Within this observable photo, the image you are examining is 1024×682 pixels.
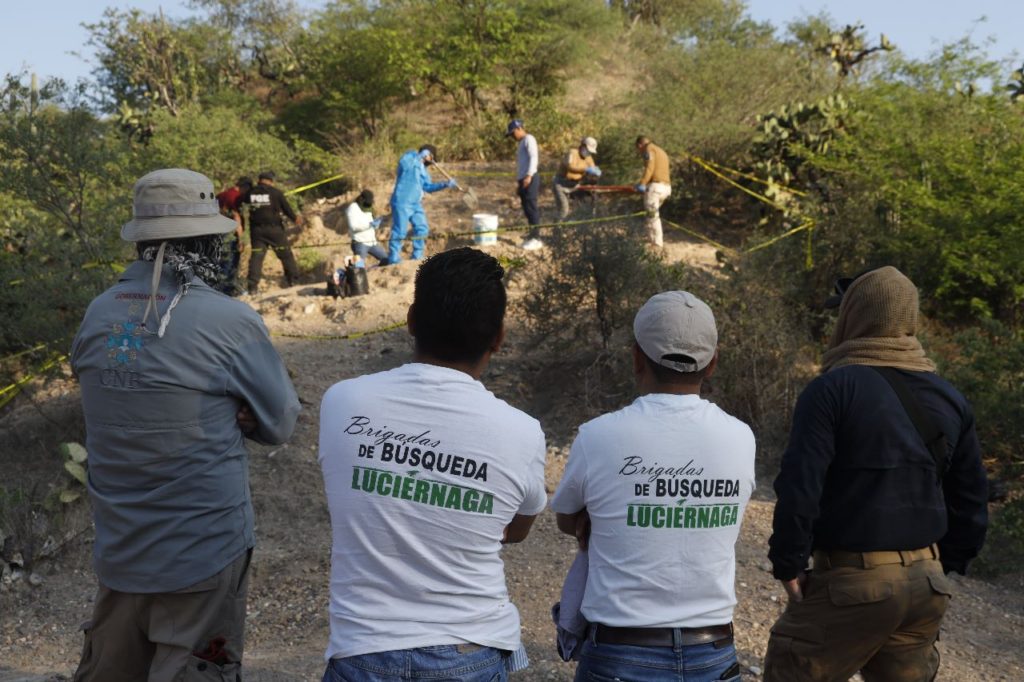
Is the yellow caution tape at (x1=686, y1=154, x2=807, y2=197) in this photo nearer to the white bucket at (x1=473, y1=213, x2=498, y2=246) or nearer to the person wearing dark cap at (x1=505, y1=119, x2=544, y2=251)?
the person wearing dark cap at (x1=505, y1=119, x2=544, y2=251)

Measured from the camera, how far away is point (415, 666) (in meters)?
1.94

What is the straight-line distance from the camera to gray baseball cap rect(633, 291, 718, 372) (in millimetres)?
2275

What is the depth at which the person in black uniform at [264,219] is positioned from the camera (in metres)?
11.6

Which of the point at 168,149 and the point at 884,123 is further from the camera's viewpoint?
the point at 168,149

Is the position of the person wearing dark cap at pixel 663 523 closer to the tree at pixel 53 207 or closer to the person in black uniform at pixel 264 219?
the tree at pixel 53 207

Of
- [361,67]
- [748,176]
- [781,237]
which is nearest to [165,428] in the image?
[781,237]

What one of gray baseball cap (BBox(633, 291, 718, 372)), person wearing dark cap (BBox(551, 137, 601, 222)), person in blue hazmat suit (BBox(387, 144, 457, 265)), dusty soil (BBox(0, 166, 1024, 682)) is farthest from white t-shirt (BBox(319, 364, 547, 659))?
person wearing dark cap (BBox(551, 137, 601, 222))

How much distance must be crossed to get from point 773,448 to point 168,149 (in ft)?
38.8

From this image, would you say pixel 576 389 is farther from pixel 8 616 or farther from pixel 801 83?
pixel 801 83

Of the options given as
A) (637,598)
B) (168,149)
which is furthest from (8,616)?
(168,149)

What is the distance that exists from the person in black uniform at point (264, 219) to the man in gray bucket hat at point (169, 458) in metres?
9.32

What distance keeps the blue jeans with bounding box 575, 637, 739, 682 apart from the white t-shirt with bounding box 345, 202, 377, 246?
957 centimetres

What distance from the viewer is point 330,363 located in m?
8.67

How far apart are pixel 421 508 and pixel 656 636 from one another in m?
0.64
